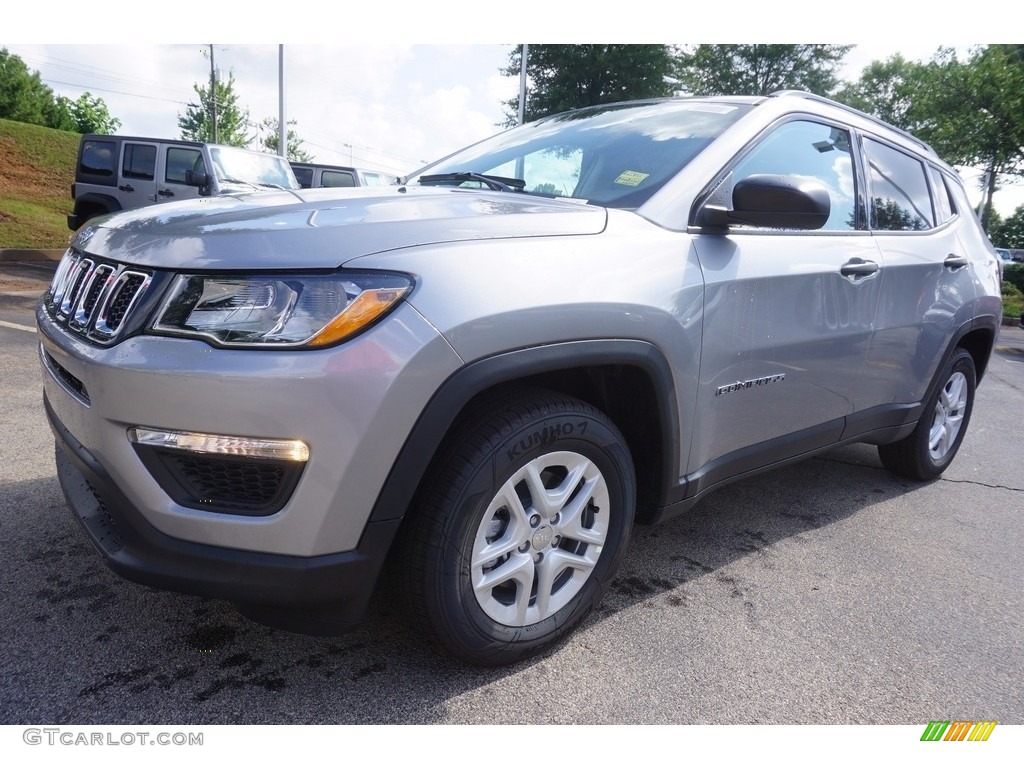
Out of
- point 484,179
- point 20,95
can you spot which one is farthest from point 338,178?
point 20,95

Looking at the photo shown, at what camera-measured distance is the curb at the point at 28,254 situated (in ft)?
37.7

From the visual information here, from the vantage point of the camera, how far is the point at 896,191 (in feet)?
11.2

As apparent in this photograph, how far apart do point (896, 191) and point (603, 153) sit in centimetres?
157

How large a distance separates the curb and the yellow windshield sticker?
468 inches

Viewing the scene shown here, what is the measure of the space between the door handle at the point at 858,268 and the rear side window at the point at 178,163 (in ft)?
37.2

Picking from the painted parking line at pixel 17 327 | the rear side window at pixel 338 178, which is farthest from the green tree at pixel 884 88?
the painted parking line at pixel 17 327

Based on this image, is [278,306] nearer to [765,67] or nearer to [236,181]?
[236,181]

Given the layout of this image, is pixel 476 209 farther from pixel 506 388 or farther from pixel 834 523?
pixel 834 523

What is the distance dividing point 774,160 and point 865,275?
63 cm

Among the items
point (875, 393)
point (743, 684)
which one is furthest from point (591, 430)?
point (875, 393)

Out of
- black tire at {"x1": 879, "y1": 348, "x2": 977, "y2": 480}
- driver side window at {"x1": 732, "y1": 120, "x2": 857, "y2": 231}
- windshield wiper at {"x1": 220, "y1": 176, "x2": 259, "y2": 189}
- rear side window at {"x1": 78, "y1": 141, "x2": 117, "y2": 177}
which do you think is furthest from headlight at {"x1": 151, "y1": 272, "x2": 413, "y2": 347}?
rear side window at {"x1": 78, "y1": 141, "x2": 117, "y2": 177}

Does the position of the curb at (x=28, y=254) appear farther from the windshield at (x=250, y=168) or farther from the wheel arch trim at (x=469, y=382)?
the wheel arch trim at (x=469, y=382)

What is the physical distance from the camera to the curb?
1150 centimetres

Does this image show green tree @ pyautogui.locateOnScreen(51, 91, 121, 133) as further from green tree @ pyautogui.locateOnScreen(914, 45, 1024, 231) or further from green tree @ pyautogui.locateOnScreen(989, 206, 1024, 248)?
green tree @ pyautogui.locateOnScreen(989, 206, 1024, 248)
